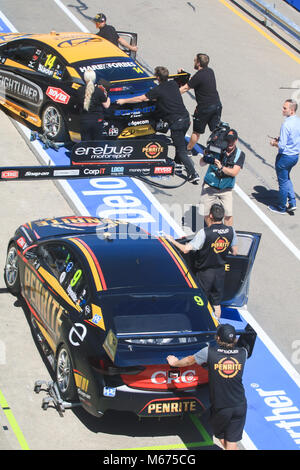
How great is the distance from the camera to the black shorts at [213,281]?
10.3 m

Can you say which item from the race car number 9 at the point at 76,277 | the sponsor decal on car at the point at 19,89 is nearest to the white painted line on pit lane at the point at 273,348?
Result: the race car number 9 at the point at 76,277

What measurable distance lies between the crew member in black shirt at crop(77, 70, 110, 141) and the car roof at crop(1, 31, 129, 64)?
90cm

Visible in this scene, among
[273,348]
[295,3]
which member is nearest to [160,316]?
[273,348]

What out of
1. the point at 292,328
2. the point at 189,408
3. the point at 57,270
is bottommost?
the point at 292,328

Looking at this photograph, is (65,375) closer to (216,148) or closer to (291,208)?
(216,148)

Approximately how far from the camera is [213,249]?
33.5ft

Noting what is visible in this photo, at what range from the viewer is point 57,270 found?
9.70 m

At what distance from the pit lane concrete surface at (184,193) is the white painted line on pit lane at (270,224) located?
0.06 ft

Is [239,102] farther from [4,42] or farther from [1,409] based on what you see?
[1,409]

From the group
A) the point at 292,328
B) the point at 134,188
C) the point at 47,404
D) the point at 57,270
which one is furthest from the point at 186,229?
the point at 47,404

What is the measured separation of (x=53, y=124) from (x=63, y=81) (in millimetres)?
806

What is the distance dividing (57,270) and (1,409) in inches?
68.6

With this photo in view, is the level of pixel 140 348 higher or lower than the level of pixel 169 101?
lower

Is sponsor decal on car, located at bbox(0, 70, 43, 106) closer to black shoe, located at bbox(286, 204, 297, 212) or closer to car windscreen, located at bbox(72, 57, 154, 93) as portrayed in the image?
car windscreen, located at bbox(72, 57, 154, 93)
